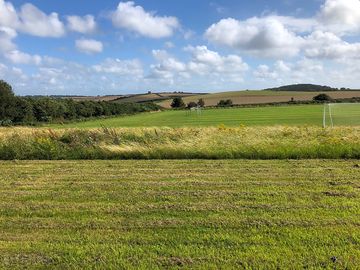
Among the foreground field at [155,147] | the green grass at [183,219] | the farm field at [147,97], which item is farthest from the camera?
the farm field at [147,97]

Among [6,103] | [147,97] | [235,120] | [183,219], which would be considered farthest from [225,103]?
[183,219]

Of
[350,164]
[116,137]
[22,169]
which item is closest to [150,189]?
[22,169]

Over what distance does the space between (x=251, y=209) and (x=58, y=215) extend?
3.20 m

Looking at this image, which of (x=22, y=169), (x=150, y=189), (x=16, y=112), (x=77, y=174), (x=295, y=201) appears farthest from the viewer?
(x=16, y=112)

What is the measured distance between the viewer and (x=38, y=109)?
78188 millimetres

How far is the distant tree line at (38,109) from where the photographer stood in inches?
2874

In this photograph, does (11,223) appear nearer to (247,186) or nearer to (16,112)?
(247,186)

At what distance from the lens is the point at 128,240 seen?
5.63 meters

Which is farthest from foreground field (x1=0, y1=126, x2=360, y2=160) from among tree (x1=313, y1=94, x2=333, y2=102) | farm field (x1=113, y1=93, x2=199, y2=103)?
farm field (x1=113, y1=93, x2=199, y2=103)

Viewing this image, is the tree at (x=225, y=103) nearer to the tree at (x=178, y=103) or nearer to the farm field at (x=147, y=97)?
the tree at (x=178, y=103)

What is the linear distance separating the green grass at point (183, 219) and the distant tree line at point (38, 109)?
198ft

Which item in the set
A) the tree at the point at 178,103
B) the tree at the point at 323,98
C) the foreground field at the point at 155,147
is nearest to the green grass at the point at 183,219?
the foreground field at the point at 155,147

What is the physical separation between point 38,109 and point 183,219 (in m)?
76.7

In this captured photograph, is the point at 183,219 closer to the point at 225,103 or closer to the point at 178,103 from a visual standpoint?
the point at 225,103
